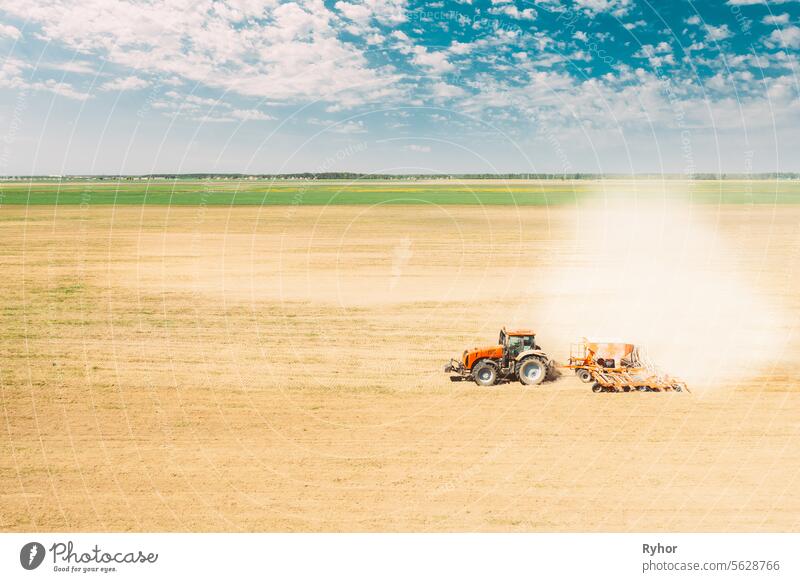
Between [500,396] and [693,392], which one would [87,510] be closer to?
[500,396]

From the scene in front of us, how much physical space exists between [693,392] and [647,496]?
7.55m

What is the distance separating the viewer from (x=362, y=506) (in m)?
13.3

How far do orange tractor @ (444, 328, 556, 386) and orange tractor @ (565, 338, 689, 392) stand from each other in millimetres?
1188

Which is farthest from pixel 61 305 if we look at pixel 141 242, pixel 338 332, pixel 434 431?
pixel 141 242

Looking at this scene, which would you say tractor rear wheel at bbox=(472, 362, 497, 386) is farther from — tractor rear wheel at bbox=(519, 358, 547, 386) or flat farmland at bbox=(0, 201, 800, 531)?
tractor rear wheel at bbox=(519, 358, 547, 386)

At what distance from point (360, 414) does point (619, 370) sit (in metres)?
9.30

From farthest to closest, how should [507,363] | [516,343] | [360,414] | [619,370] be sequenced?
[516,343] < [507,363] < [619,370] < [360,414]

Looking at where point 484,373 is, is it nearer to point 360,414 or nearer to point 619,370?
point 619,370

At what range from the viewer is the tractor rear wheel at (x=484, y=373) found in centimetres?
2052

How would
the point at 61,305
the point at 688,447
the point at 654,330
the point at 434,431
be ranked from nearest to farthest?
1. the point at 688,447
2. the point at 434,431
3. the point at 654,330
4. the point at 61,305

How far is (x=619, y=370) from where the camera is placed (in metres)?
20.3

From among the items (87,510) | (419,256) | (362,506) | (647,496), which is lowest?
(87,510)

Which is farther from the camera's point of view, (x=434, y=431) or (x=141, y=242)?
(x=141, y=242)

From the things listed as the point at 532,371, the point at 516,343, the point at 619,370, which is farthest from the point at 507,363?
the point at 619,370
